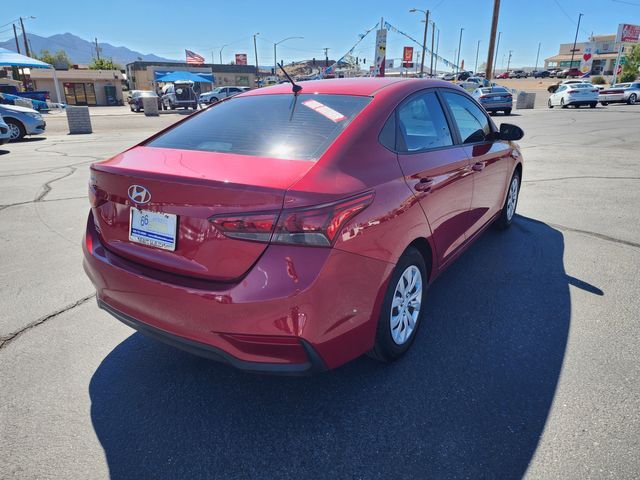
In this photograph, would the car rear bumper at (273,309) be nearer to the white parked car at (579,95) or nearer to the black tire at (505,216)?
the black tire at (505,216)

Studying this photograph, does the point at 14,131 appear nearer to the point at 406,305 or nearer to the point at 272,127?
the point at 272,127

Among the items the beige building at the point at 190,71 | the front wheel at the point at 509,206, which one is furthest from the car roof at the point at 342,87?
the beige building at the point at 190,71

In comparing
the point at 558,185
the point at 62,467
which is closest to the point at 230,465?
the point at 62,467

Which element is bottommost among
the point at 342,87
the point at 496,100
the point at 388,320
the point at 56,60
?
the point at 388,320

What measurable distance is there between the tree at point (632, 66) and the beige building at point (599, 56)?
27.2 metres

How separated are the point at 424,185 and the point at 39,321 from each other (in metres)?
2.90

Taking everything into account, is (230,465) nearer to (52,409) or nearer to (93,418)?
(93,418)

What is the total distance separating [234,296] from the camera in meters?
1.97

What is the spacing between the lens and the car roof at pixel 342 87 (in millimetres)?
2873

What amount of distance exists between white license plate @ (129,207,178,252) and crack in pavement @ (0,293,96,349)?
151cm

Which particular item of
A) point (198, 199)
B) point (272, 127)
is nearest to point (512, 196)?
point (272, 127)

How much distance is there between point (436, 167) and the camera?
2898mm

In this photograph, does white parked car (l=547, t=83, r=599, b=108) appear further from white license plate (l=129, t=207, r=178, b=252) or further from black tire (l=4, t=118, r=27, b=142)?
white license plate (l=129, t=207, r=178, b=252)

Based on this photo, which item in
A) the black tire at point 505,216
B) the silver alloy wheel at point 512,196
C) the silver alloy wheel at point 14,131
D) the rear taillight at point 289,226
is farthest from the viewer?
the silver alloy wheel at point 14,131
